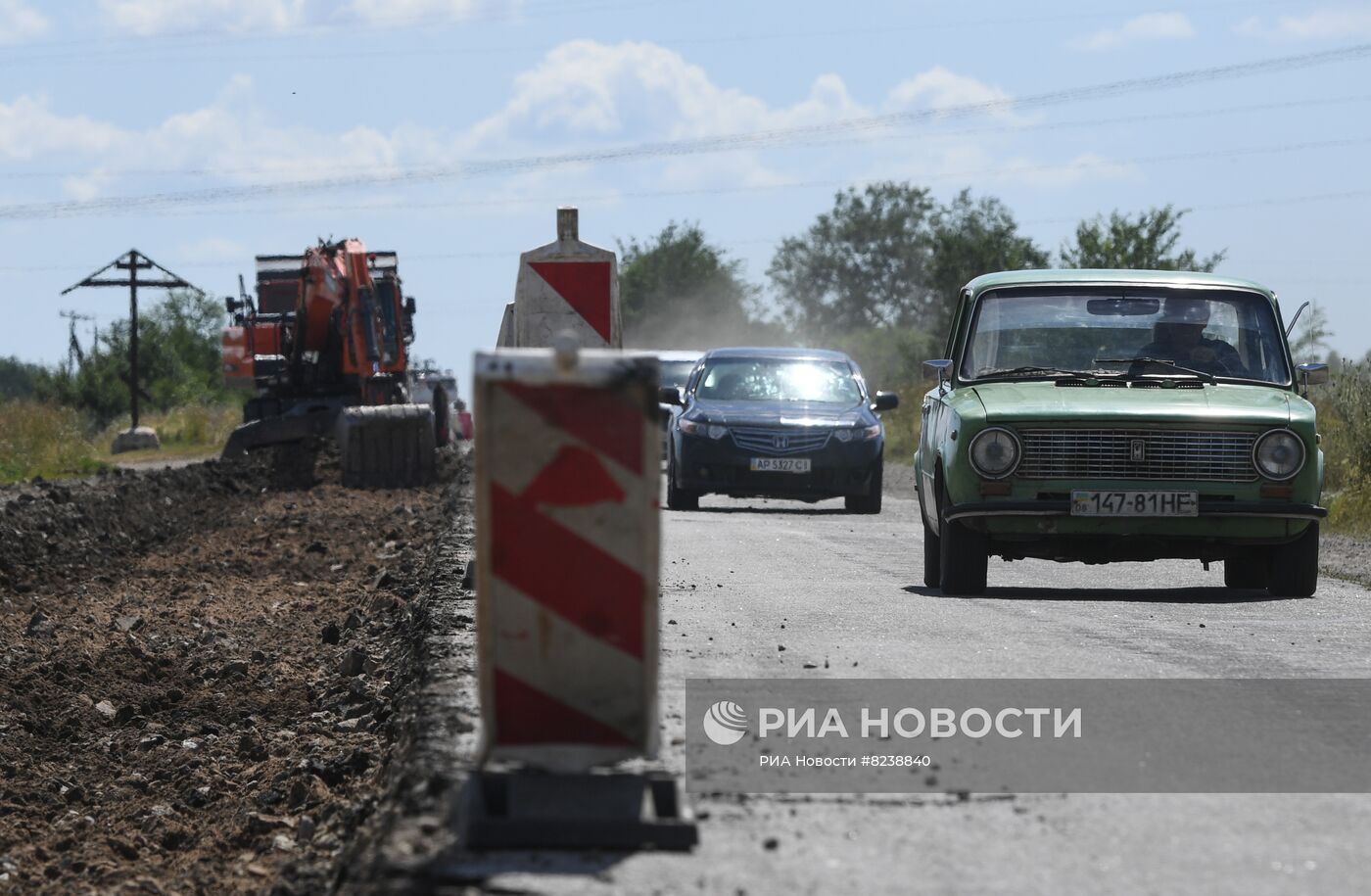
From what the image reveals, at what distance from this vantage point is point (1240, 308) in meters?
10.6

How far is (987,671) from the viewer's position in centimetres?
679

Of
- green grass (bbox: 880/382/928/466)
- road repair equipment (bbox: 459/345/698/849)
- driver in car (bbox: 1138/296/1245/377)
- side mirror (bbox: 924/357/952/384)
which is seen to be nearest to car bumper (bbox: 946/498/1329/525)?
driver in car (bbox: 1138/296/1245/377)

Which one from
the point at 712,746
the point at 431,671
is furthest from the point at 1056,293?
the point at 712,746

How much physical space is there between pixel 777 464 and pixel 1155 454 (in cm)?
845

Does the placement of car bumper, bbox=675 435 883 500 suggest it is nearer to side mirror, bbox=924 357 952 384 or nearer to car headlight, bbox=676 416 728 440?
car headlight, bbox=676 416 728 440

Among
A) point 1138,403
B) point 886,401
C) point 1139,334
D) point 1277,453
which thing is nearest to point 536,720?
point 1138,403

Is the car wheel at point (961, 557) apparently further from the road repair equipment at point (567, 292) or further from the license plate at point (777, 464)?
the license plate at point (777, 464)

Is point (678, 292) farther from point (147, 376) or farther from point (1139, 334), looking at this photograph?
point (1139, 334)

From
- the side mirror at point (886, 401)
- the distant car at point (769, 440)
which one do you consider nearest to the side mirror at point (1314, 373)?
the side mirror at point (886, 401)

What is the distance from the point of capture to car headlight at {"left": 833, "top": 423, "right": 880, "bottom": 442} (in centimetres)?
1817

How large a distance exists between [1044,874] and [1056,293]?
6.92 m

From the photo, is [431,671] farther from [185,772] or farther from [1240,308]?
[1240,308]

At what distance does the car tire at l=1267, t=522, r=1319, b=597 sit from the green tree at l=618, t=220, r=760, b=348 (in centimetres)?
9256

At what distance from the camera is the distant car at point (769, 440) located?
701 inches
